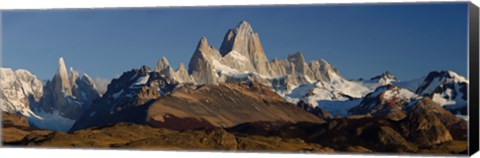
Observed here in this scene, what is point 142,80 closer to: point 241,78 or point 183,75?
point 183,75

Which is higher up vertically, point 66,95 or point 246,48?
point 246,48

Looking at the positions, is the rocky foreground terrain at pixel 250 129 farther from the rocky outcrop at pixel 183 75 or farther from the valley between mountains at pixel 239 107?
the rocky outcrop at pixel 183 75

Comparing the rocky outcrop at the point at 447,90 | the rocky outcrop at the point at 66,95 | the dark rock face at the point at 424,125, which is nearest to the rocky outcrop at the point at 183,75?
the rocky outcrop at the point at 66,95

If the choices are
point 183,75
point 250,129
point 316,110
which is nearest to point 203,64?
point 183,75

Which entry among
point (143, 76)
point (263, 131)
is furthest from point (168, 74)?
point (263, 131)

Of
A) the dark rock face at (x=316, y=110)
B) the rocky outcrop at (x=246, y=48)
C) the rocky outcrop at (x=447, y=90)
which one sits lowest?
the dark rock face at (x=316, y=110)

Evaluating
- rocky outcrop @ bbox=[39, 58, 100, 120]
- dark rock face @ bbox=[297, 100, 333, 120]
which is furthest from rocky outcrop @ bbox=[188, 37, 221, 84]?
rocky outcrop @ bbox=[39, 58, 100, 120]
